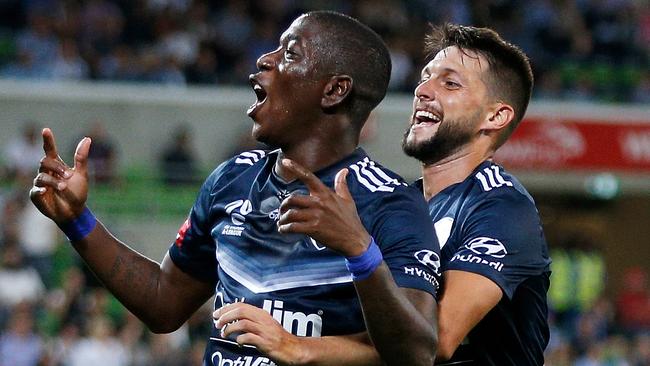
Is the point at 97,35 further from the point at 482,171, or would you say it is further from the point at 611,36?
the point at 482,171

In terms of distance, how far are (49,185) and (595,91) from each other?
16496 mm

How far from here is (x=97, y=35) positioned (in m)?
16.8

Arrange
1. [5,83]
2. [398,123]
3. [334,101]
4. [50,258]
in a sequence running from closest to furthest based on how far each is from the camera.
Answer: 1. [334,101]
2. [50,258]
3. [5,83]
4. [398,123]

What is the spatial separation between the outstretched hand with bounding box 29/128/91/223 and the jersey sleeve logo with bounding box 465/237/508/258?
49.6 inches

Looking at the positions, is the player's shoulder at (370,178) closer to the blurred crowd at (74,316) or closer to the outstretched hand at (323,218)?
the outstretched hand at (323,218)

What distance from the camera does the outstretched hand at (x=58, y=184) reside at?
4.17 metres

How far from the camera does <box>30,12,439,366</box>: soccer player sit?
3.57m

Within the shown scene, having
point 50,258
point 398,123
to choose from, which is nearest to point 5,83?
point 50,258

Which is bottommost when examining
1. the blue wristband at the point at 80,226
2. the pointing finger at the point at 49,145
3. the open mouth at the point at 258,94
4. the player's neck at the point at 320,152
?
the blue wristband at the point at 80,226

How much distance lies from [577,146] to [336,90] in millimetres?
15589

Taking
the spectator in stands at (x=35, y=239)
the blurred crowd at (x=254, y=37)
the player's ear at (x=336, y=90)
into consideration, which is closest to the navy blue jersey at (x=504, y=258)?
the player's ear at (x=336, y=90)

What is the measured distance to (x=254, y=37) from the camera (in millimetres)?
18047

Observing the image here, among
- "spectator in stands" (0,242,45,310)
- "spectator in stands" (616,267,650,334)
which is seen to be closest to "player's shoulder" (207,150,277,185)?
"spectator in stands" (0,242,45,310)

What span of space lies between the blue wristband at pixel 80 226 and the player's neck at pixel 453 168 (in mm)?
1158
